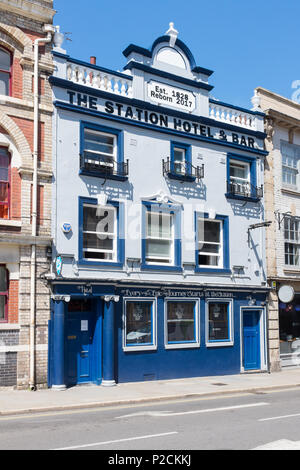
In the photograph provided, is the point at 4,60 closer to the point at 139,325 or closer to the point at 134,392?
the point at 139,325

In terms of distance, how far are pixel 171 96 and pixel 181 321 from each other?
27.5 feet

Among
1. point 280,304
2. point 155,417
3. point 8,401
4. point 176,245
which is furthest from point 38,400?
point 280,304

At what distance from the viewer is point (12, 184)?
16.5 m

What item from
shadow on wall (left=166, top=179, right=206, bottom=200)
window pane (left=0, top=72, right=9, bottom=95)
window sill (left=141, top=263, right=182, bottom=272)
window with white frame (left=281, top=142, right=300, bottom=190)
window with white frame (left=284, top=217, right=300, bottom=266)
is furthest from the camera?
window with white frame (left=281, top=142, right=300, bottom=190)

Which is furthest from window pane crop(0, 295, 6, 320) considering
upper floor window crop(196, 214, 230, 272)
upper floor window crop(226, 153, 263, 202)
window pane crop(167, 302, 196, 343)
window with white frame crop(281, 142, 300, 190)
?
window with white frame crop(281, 142, 300, 190)

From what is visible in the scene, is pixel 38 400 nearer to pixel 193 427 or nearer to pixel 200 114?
pixel 193 427

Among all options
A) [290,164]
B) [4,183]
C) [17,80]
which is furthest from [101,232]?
[290,164]

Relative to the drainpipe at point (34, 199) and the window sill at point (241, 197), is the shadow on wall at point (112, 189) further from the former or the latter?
the window sill at point (241, 197)

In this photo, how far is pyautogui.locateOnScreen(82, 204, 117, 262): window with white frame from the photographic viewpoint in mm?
17812

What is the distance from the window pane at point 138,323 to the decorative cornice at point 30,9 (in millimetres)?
9787

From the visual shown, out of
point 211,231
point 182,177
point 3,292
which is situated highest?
point 182,177

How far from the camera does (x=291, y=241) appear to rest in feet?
77.6

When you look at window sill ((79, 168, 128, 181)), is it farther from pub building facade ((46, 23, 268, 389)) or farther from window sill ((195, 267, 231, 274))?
window sill ((195, 267, 231, 274))
